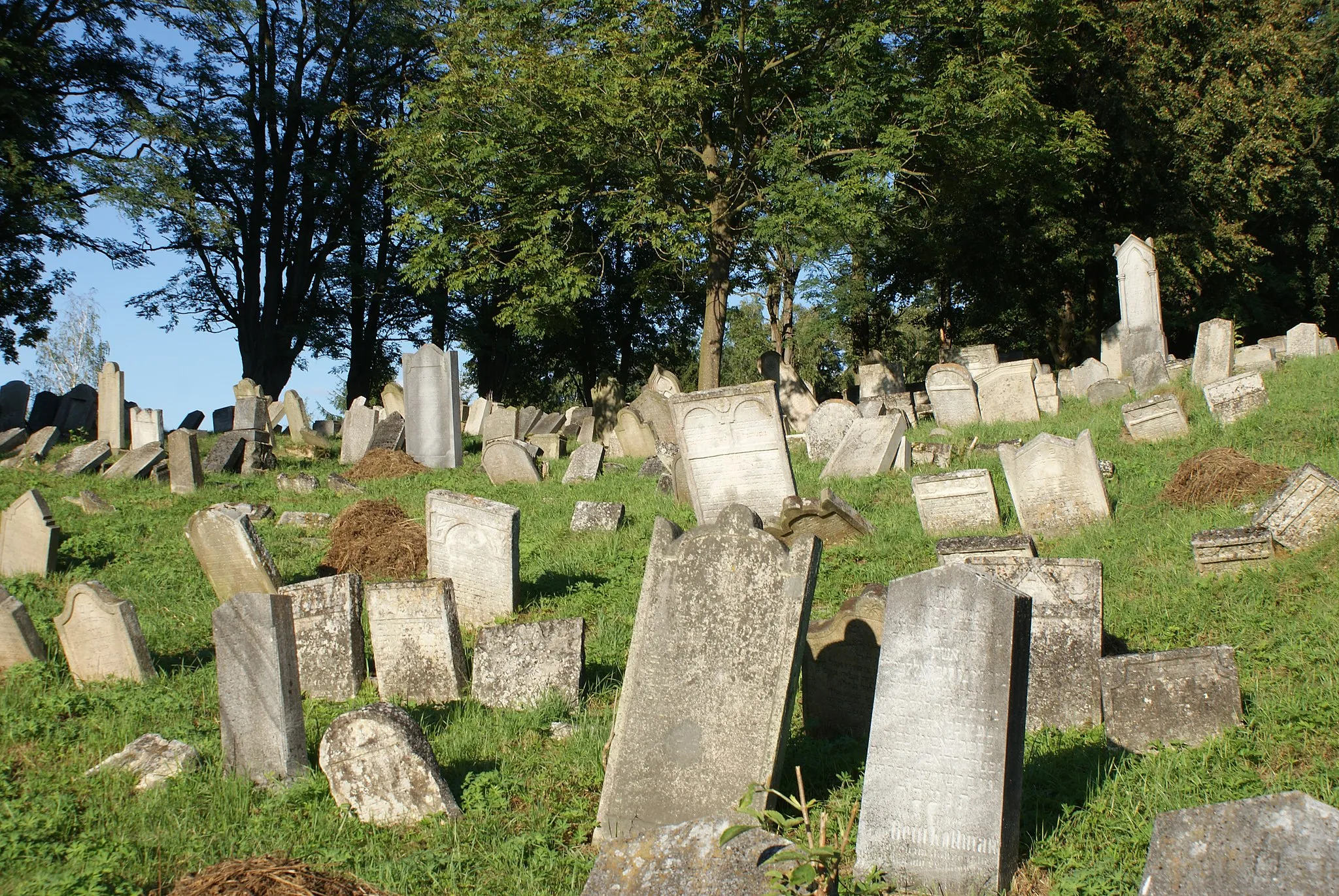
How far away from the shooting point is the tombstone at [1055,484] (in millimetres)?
9305

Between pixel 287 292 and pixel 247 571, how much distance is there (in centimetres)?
2544

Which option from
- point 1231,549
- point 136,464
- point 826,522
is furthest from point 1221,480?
point 136,464

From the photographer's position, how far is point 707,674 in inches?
179

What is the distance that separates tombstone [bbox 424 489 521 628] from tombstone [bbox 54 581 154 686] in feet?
7.45

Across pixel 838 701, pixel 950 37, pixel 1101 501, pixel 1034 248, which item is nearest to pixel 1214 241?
pixel 1034 248

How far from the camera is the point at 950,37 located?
2352 cm

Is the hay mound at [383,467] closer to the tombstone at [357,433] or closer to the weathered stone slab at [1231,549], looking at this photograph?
the tombstone at [357,433]

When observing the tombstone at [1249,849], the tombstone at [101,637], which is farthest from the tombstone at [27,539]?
the tombstone at [1249,849]

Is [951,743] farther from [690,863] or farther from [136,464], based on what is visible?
[136,464]

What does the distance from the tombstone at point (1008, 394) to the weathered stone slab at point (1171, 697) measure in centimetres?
1054

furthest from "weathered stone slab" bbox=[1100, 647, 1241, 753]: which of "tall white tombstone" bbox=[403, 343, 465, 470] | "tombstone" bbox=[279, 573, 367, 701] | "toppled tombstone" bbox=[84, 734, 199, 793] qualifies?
"tall white tombstone" bbox=[403, 343, 465, 470]

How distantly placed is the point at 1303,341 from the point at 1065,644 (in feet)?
56.5

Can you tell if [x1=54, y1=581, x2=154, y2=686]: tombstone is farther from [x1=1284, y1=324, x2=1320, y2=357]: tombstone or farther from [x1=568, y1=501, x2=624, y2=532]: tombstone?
[x1=1284, y1=324, x2=1320, y2=357]: tombstone

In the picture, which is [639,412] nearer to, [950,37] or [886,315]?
[950,37]
